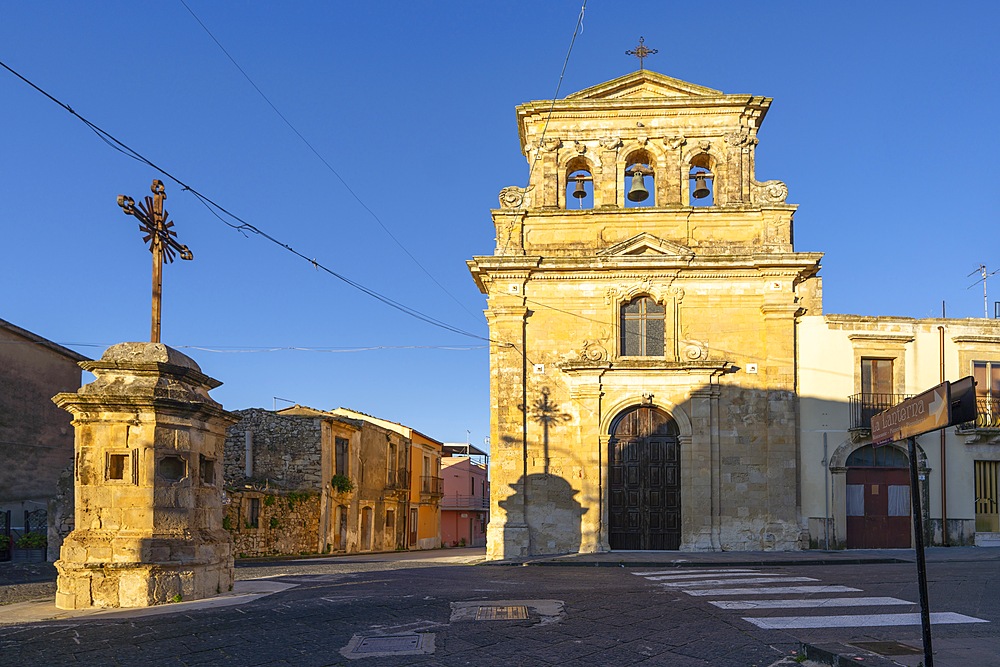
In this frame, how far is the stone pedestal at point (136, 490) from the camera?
10.4 metres

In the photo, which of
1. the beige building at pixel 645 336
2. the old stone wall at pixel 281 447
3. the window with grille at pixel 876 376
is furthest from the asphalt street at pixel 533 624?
the old stone wall at pixel 281 447

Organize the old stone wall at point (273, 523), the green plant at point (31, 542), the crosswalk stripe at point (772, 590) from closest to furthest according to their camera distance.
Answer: the crosswalk stripe at point (772, 590), the green plant at point (31, 542), the old stone wall at point (273, 523)

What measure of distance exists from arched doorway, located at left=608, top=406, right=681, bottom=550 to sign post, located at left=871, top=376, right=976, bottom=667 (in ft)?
50.6

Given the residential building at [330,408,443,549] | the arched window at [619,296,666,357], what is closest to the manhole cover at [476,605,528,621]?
the arched window at [619,296,666,357]

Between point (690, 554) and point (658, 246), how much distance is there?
740cm

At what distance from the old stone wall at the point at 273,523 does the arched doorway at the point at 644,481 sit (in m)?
10.5

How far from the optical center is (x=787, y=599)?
10227mm

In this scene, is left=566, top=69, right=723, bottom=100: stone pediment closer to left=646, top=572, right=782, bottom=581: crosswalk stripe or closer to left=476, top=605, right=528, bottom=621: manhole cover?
left=646, top=572, right=782, bottom=581: crosswalk stripe

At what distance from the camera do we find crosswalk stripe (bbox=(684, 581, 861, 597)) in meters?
11.0

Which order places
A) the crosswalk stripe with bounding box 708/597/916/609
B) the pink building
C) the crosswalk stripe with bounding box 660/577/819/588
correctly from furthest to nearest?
1. the pink building
2. the crosswalk stripe with bounding box 660/577/819/588
3. the crosswalk stripe with bounding box 708/597/916/609

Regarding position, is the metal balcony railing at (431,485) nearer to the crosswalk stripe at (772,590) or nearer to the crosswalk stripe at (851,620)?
the crosswalk stripe at (772,590)

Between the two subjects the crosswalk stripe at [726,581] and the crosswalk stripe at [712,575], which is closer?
the crosswalk stripe at [726,581]

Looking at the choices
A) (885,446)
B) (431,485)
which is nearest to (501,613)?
(885,446)

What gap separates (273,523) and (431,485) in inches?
783
